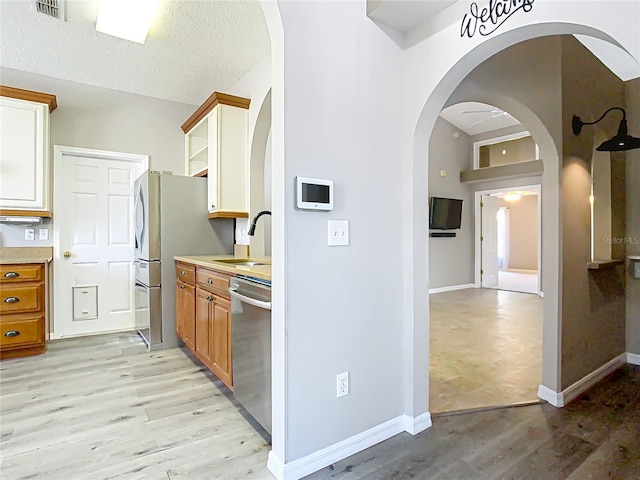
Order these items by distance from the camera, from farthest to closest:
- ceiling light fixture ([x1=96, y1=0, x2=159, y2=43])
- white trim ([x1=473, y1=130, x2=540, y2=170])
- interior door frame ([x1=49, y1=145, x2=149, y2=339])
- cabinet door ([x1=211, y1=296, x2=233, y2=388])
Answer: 1. white trim ([x1=473, y1=130, x2=540, y2=170])
2. interior door frame ([x1=49, y1=145, x2=149, y2=339])
3. ceiling light fixture ([x1=96, y1=0, x2=159, y2=43])
4. cabinet door ([x1=211, y1=296, x2=233, y2=388])

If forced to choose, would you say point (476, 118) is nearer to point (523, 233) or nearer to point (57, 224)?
→ point (523, 233)

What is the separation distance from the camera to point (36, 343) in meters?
3.27

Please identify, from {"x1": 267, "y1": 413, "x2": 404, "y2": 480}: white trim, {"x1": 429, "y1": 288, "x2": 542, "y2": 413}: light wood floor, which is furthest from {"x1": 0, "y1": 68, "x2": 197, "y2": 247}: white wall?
{"x1": 429, "y1": 288, "x2": 542, "y2": 413}: light wood floor

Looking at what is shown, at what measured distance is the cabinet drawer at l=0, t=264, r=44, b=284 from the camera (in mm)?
3131

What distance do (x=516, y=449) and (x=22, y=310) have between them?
4043 millimetres

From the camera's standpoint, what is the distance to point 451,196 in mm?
7684

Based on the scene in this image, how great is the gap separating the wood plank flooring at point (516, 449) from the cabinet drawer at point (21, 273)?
10.5 feet

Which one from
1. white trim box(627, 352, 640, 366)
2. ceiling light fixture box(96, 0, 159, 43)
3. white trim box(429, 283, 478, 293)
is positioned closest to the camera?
ceiling light fixture box(96, 0, 159, 43)

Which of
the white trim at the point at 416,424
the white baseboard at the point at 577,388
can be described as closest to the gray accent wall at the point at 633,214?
the white baseboard at the point at 577,388

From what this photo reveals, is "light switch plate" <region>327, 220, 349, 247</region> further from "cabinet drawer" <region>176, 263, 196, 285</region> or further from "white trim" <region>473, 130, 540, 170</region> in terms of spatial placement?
"white trim" <region>473, 130, 540, 170</region>

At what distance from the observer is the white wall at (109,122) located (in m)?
3.67

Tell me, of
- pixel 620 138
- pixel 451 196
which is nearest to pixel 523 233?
pixel 451 196

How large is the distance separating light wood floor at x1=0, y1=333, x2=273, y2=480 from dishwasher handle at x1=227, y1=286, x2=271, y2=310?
76 centimetres

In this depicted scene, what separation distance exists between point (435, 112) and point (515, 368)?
233 centimetres
